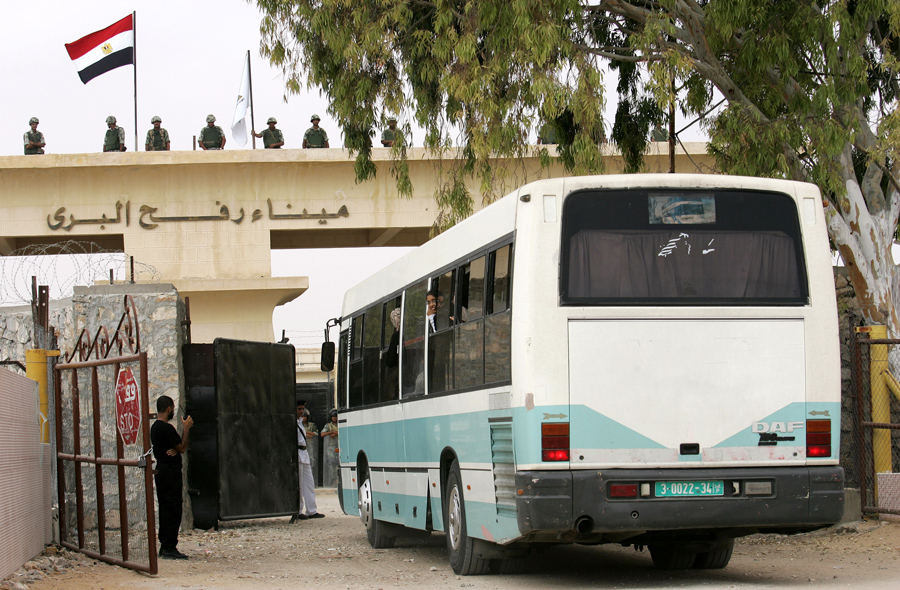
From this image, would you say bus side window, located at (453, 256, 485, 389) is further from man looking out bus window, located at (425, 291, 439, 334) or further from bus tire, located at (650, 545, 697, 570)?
bus tire, located at (650, 545, 697, 570)

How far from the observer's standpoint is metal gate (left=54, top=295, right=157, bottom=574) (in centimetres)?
1027

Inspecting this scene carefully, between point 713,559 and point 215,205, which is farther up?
point 215,205

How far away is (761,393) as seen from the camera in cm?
859

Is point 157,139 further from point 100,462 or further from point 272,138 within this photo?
point 100,462

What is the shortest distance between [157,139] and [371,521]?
54.1 ft

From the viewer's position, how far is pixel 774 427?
8.59 meters

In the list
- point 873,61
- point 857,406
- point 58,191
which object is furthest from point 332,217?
point 857,406

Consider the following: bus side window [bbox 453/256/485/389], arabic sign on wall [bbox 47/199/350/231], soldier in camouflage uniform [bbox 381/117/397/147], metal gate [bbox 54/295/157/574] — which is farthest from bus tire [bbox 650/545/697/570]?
arabic sign on wall [bbox 47/199/350/231]

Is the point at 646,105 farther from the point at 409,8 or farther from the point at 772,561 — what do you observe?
the point at 772,561

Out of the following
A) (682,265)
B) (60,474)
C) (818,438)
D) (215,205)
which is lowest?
(60,474)

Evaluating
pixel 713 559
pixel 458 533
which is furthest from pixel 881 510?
pixel 458 533

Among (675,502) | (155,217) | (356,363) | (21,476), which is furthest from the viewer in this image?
(155,217)

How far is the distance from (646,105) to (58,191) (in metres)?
14.6

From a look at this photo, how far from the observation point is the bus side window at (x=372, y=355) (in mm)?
13156
